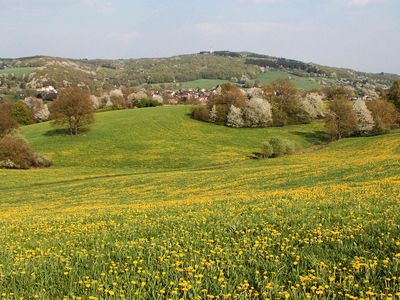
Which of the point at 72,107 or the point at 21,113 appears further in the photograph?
the point at 21,113

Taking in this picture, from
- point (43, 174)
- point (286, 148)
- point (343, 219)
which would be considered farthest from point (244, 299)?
point (286, 148)

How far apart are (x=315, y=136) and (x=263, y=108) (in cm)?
1714

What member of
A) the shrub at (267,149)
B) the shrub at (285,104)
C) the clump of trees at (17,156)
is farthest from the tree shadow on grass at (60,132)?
the shrub at (285,104)

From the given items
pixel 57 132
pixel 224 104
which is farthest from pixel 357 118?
pixel 57 132

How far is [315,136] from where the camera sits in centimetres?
8962

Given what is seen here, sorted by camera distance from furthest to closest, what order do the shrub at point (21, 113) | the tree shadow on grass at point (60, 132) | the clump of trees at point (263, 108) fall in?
the shrub at point (21, 113) < the clump of trees at point (263, 108) < the tree shadow on grass at point (60, 132)

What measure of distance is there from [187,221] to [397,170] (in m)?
21.0

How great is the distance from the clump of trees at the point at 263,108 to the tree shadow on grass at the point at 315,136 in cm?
1134

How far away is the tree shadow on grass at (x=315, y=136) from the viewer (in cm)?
8562

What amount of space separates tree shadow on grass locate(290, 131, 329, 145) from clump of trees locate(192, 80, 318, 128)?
11.3 m

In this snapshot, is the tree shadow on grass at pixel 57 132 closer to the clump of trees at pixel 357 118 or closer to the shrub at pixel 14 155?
the shrub at pixel 14 155

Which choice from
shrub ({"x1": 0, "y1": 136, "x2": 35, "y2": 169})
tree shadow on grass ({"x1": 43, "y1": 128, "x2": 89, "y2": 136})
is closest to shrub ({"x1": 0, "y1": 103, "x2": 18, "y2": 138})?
shrub ({"x1": 0, "y1": 136, "x2": 35, "y2": 169})

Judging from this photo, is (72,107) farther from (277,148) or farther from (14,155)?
(277,148)

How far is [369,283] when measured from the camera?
5.50 meters
